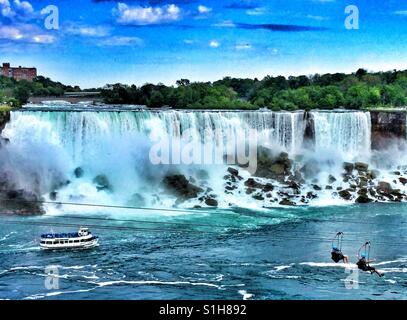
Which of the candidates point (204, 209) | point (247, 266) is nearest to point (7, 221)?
point (204, 209)

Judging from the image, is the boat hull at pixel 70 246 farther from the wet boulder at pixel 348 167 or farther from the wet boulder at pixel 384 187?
Answer: the wet boulder at pixel 348 167

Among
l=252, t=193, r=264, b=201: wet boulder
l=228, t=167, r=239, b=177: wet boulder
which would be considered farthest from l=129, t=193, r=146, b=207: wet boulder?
l=252, t=193, r=264, b=201: wet boulder

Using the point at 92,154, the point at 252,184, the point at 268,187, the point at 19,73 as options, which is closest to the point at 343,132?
the point at 268,187

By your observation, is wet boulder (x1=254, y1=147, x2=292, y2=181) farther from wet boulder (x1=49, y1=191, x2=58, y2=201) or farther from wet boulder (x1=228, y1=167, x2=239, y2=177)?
wet boulder (x1=49, y1=191, x2=58, y2=201)

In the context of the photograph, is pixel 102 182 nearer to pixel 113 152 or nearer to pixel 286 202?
pixel 113 152

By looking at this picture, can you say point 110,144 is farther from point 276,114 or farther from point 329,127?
point 329,127
